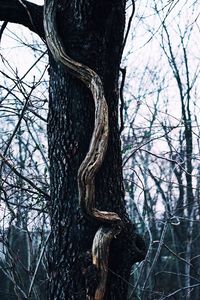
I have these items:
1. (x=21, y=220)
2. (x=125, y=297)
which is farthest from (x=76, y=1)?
(x=21, y=220)

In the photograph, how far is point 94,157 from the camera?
61.4 inches

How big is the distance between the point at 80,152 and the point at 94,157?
2.9 inches

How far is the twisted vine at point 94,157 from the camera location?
1536 millimetres

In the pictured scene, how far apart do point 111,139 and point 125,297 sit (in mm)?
545

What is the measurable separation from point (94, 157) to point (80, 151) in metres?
0.08

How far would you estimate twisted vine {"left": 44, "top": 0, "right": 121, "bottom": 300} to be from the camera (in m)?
1.54

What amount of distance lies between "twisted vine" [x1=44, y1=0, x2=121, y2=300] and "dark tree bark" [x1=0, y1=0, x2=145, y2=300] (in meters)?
0.03

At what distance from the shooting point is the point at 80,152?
1615 mm

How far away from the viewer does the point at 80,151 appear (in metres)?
1.62

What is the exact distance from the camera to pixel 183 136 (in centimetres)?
753

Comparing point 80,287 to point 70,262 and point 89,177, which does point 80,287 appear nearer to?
point 70,262

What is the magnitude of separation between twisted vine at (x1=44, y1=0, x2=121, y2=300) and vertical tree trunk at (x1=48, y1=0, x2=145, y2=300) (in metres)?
0.03

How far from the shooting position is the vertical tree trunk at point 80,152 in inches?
61.9

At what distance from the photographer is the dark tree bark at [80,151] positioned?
5.16 feet
